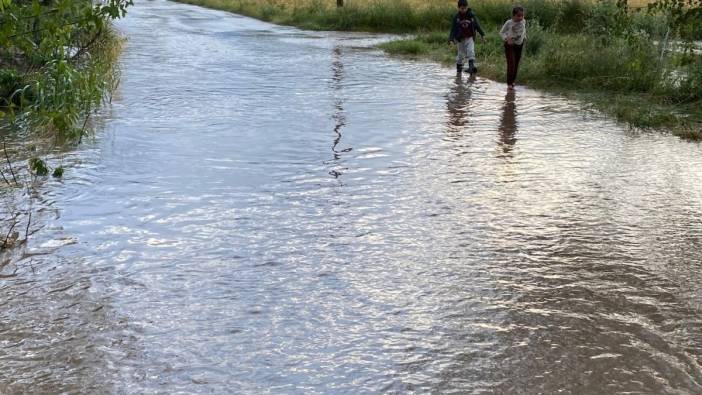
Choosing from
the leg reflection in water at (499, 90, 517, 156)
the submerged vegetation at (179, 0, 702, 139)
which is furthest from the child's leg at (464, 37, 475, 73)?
the leg reflection in water at (499, 90, 517, 156)

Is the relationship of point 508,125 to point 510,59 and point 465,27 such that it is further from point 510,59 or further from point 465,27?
point 465,27

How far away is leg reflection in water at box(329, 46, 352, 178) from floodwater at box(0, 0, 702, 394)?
0.09m

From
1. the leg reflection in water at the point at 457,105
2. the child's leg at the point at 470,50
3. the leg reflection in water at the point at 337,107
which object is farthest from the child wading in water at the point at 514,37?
the leg reflection in water at the point at 337,107

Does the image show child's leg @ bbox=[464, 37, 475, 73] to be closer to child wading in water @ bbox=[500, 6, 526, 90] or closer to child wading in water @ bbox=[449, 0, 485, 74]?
child wading in water @ bbox=[449, 0, 485, 74]

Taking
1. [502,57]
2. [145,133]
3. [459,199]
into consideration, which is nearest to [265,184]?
[459,199]

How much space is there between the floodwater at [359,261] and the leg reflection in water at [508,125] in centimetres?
8

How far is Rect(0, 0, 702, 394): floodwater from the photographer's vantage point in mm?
4531

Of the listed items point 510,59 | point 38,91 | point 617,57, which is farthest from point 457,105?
point 38,91

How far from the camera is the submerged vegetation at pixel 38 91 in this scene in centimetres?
593

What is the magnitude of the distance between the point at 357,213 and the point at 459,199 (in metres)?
1.13

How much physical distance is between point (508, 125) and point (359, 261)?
611 centimetres

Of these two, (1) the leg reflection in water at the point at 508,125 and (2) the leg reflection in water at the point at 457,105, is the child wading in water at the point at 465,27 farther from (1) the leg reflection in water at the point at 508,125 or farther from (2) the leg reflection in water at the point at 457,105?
(1) the leg reflection in water at the point at 508,125

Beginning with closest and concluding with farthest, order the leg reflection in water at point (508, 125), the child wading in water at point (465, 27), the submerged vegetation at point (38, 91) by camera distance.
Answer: the submerged vegetation at point (38, 91) → the leg reflection in water at point (508, 125) → the child wading in water at point (465, 27)

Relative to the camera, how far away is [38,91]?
8.01m
